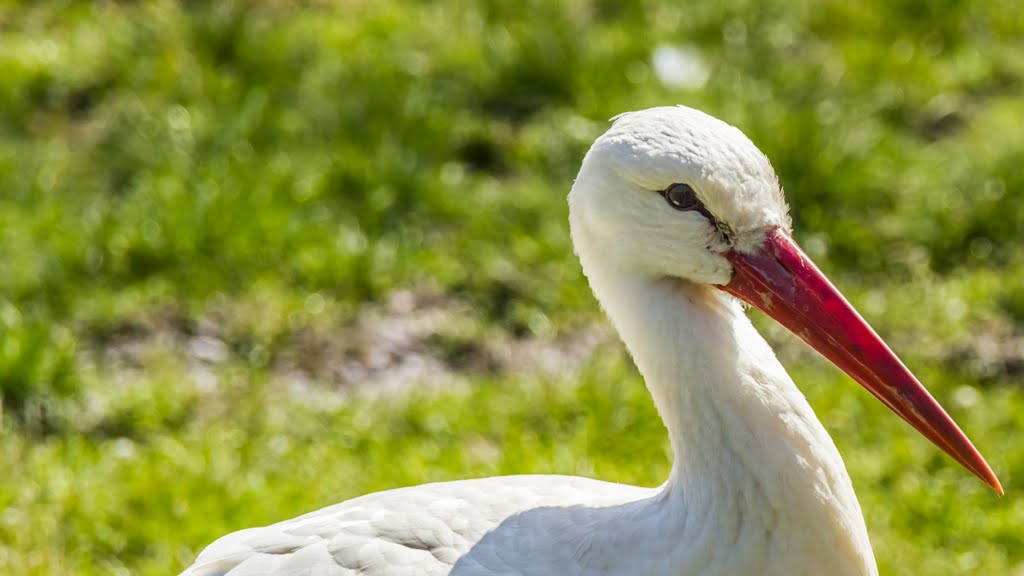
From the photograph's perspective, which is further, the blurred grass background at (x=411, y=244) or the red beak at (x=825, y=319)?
the blurred grass background at (x=411, y=244)

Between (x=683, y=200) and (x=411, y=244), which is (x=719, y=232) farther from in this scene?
(x=411, y=244)

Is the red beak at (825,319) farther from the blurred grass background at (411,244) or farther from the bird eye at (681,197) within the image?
the blurred grass background at (411,244)

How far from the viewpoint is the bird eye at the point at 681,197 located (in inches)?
116

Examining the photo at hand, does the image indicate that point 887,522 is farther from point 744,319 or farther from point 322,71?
point 322,71

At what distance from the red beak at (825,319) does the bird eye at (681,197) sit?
13 cm

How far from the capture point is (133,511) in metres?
4.36

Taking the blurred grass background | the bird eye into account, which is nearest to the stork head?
the bird eye

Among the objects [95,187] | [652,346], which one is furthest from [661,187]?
[95,187]

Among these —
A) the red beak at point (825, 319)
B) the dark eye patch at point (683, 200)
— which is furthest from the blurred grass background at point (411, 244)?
the dark eye patch at point (683, 200)

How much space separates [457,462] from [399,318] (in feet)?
2.80

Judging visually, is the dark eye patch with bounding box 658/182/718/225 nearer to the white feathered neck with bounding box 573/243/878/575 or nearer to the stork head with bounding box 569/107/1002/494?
the stork head with bounding box 569/107/1002/494

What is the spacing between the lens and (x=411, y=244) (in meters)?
5.53

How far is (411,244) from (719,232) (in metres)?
2.65

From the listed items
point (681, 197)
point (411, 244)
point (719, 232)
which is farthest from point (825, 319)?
point (411, 244)
